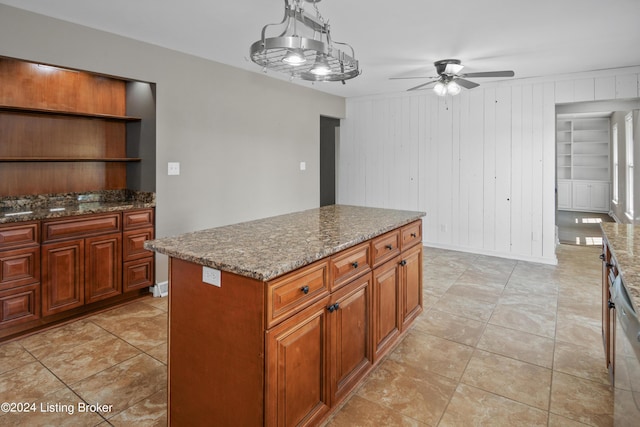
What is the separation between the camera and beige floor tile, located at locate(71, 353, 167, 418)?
2.00 metres

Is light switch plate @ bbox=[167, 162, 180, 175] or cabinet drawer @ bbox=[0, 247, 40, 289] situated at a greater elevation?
light switch plate @ bbox=[167, 162, 180, 175]

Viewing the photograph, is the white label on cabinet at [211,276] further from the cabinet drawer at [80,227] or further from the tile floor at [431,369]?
the cabinet drawer at [80,227]

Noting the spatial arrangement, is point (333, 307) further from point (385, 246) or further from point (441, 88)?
point (441, 88)

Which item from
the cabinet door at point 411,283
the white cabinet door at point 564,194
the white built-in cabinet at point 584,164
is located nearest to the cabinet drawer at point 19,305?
the cabinet door at point 411,283

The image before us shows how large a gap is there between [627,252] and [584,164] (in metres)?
9.41

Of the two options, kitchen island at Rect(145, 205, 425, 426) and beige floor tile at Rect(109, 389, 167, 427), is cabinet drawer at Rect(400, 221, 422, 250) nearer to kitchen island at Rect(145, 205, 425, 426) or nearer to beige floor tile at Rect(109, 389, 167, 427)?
kitchen island at Rect(145, 205, 425, 426)

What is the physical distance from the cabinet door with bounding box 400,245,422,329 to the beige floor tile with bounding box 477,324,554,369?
0.52 metres

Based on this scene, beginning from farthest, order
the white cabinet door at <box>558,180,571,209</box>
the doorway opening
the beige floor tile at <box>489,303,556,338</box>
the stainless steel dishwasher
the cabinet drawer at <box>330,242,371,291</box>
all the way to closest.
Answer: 1. the white cabinet door at <box>558,180,571,209</box>
2. the doorway opening
3. the beige floor tile at <box>489,303,556,338</box>
4. the cabinet drawer at <box>330,242,371,291</box>
5. the stainless steel dishwasher

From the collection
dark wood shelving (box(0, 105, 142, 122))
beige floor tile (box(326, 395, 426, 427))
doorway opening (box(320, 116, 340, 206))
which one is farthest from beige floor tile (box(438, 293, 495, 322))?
doorway opening (box(320, 116, 340, 206))

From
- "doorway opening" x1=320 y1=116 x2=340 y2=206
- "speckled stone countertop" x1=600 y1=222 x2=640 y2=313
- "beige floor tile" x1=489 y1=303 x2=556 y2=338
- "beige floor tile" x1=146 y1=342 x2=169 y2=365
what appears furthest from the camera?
"doorway opening" x1=320 y1=116 x2=340 y2=206

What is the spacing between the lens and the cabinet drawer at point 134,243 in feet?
10.8

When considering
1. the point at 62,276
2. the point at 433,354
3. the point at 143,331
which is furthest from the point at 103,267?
the point at 433,354

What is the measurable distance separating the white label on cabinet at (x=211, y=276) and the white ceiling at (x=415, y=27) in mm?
2023

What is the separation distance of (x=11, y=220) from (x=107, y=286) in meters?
0.91
